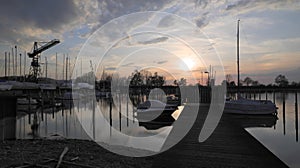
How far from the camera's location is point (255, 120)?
982 inches

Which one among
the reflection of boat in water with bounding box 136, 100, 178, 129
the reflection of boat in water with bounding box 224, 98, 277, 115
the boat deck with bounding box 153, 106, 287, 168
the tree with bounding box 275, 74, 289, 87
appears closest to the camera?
the boat deck with bounding box 153, 106, 287, 168

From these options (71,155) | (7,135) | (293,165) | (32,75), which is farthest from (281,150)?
(32,75)

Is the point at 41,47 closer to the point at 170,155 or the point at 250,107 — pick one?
the point at 250,107

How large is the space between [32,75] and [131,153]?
59311 mm

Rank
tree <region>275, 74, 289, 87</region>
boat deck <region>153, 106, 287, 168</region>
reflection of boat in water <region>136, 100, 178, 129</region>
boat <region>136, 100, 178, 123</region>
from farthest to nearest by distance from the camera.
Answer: tree <region>275, 74, 289, 87</region> → boat <region>136, 100, 178, 123</region> → reflection of boat in water <region>136, 100, 178, 129</region> → boat deck <region>153, 106, 287, 168</region>

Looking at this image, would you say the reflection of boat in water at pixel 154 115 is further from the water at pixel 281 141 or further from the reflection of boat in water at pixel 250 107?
the reflection of boat in water at pixel 250 107

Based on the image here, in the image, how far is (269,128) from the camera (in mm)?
21594

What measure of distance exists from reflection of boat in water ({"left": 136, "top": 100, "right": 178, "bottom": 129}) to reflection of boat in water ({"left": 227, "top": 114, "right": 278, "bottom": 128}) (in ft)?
17.6

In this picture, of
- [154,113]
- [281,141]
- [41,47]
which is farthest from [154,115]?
[41,47]

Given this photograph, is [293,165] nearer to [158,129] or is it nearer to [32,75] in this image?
[158,129]

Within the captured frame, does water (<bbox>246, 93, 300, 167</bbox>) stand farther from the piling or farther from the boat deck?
the piling

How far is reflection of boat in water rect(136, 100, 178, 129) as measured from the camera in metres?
19.2

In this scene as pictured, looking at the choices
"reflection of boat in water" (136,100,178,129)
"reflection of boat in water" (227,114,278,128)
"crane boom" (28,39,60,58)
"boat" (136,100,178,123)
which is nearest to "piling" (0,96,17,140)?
"reflection of boat in water" (136,100,178,129)

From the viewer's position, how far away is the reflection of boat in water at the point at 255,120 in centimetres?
2237
